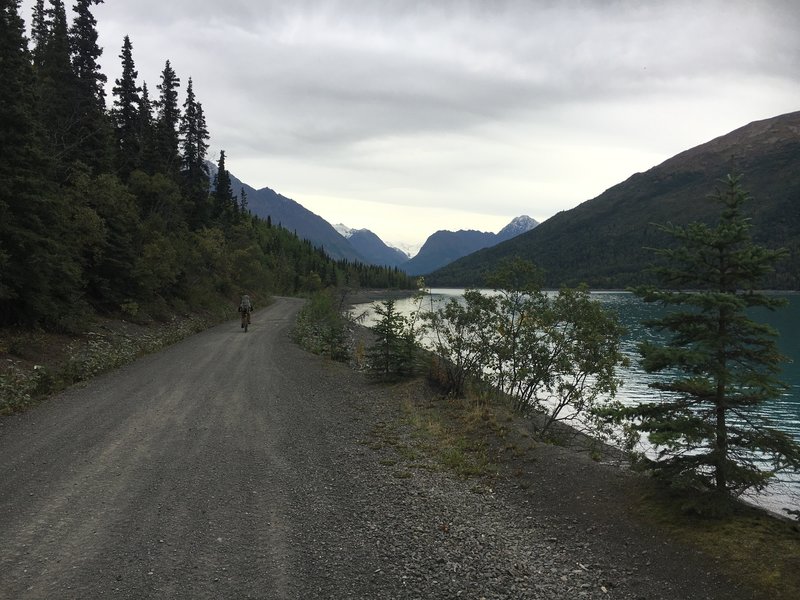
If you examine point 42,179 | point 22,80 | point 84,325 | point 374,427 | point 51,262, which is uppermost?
point 22,80

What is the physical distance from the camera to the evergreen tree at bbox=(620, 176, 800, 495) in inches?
242

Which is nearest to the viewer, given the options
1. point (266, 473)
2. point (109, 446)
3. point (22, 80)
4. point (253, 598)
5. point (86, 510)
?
point (253, 598)

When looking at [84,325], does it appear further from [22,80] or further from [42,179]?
[22,80]

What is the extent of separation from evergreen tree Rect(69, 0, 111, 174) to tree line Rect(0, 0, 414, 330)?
0.09 metres

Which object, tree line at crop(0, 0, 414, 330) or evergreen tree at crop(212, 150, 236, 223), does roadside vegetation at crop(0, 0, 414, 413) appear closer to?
tree line at crop(0, 0, 414, 330)

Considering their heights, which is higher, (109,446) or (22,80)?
(22,80)

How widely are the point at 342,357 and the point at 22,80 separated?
18.2m

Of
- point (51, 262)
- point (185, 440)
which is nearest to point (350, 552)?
point (185, 440)

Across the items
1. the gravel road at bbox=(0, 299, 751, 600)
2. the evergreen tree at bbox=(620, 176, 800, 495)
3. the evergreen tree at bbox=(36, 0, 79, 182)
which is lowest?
the gravel road at bbox=(0, 299, 751, 600)

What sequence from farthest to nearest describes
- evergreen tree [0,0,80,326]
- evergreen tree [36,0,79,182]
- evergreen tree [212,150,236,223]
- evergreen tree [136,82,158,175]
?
evergreen tree [212,150,236,223] < evergreen tree [136,82,158,175] < evergreen tree [36,0,79,182] < evergreen tree [0,0,80,326]

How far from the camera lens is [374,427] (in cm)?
1219

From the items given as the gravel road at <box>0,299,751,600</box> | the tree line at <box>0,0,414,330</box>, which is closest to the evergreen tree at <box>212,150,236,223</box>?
the tree line at <box>0,0,414,330</box>

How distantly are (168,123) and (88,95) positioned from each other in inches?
674

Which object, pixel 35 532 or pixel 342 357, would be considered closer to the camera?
pixel 35 532
